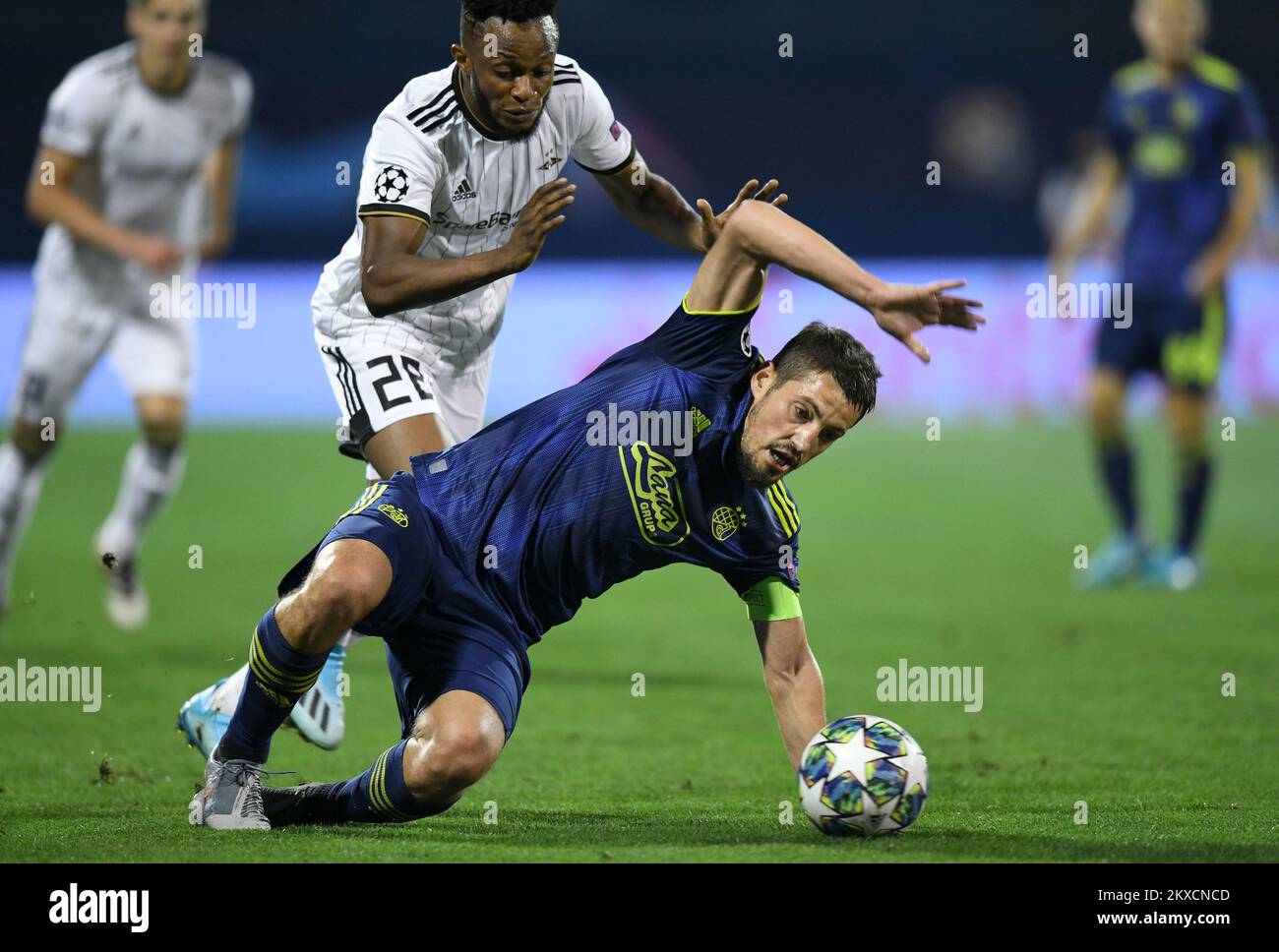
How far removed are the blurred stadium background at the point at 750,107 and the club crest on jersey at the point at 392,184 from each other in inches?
566

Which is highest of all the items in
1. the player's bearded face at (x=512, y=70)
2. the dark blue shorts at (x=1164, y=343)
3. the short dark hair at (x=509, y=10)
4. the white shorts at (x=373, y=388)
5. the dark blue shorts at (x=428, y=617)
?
the dark blue shorts at (x=1164, y=343)

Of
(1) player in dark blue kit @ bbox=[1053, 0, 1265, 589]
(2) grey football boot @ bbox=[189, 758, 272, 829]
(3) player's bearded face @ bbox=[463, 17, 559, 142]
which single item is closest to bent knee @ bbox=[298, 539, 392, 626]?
(2) grey football boot @ bbox=[189, 758, 272, 829]

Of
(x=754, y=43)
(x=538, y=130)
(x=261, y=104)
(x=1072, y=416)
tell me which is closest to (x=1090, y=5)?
(x=754, y=43)

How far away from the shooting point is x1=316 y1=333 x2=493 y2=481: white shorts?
538 cm

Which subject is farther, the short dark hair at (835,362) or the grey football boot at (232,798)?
the grey football boot at (232,798)

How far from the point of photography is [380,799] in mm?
4449

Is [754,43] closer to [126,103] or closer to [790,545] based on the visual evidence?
[126,103]

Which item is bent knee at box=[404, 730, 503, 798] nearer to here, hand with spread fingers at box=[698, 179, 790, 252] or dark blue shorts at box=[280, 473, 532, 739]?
dark blue shorts at box=[280, 473, 532, 739]

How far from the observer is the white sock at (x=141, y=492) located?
9.24m

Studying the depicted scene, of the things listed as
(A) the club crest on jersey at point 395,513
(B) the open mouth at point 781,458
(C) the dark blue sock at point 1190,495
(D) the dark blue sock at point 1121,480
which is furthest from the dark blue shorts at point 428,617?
(C) the dark blue sock at point 1190,495

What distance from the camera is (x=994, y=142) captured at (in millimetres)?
21516

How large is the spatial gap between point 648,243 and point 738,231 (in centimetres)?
1617

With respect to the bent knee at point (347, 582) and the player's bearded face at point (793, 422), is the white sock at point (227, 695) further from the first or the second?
the player's bearded face at point (793, 422)

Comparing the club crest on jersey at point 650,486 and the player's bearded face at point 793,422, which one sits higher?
the player's bearded face at point 793,422
